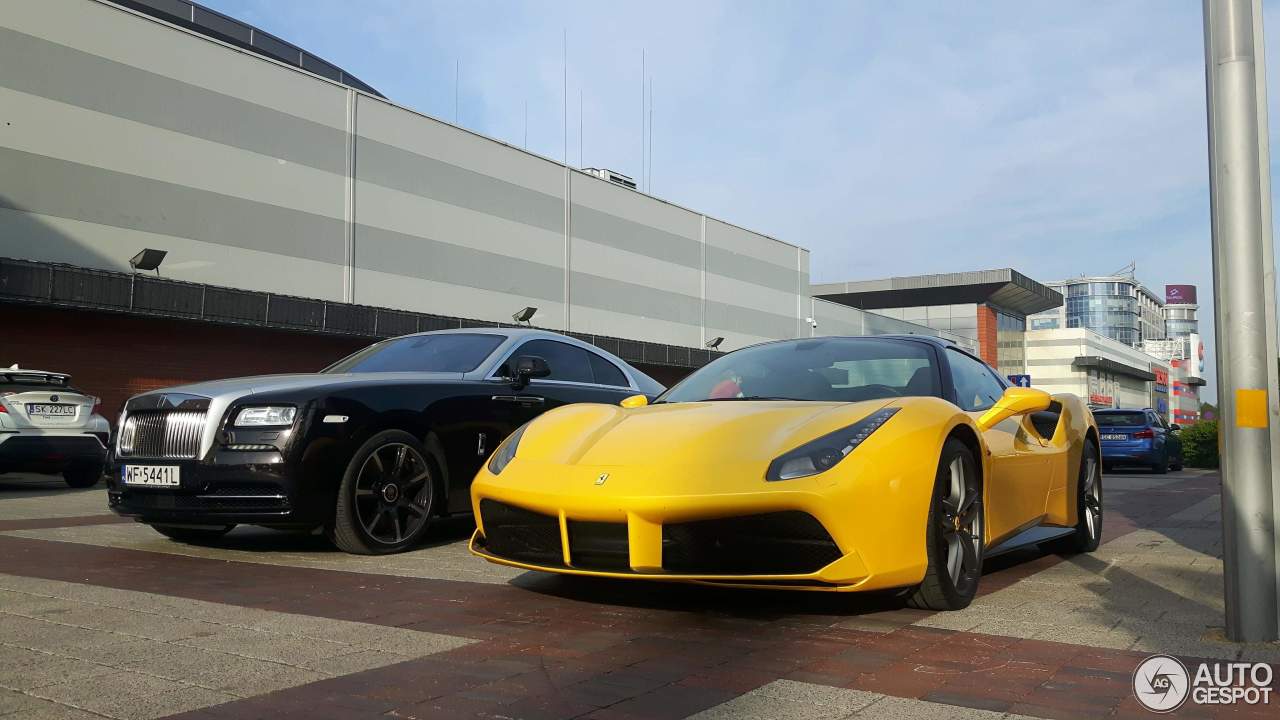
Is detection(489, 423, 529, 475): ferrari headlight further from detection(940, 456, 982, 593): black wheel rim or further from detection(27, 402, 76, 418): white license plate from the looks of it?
detection(27, 402, 76, 418): white license plate

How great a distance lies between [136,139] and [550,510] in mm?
19596

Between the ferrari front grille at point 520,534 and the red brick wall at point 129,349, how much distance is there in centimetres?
1750

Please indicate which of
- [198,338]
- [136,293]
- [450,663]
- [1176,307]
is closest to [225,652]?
[450,663]

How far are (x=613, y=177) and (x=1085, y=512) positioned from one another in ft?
Result: 100

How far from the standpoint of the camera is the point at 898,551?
3.97 m

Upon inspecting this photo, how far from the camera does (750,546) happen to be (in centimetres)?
385

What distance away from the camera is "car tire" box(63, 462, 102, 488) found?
13188 millimetres

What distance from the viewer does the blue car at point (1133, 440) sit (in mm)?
21797

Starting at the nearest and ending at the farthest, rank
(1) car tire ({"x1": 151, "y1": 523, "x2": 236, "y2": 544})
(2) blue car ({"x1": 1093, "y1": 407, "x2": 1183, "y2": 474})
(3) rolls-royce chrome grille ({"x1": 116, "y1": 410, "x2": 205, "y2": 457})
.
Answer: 1. (3) rolls-royce chrome grille ({"x1": 116, "y1": 410, "x2": 205, "y2": 457})
2. (1) car tire ({"x1": 151, "y1": 523, "x2": 236, "y2": 544})
3. (2) blue car ({"x1": 1093, "y1": 407, "x2": 1183, "y2": 474})

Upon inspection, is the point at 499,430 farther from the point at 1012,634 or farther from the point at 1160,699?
the point at 1160,699

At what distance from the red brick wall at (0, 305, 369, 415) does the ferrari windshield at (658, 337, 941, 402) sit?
56.4 feet

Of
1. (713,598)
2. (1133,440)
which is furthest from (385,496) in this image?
(1133,440)

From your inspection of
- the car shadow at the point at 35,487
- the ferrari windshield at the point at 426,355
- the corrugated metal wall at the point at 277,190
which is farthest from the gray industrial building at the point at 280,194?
the ferrari windshield at the point at 426,355

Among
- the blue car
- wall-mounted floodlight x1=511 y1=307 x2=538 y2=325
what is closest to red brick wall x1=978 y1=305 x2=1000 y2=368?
the blue car
